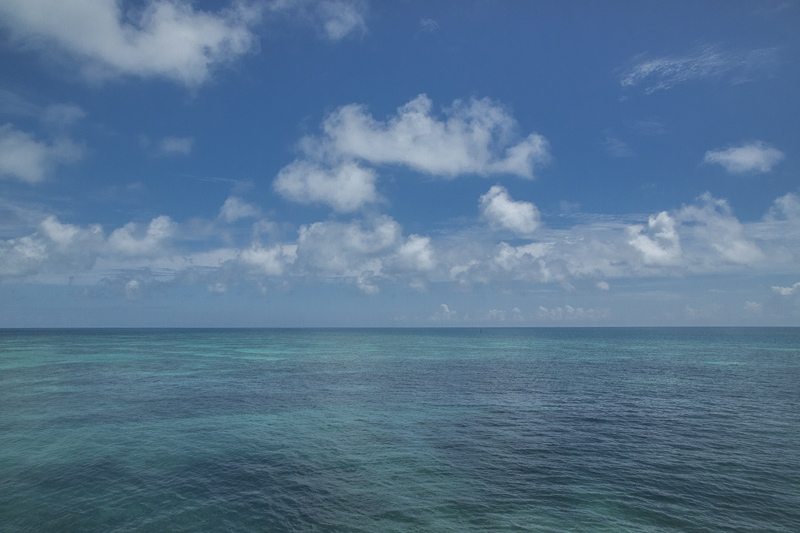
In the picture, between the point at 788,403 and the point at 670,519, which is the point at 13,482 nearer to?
the point at 670,519

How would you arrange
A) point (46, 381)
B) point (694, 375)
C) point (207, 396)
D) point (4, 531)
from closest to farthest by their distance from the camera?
point (4, 531) < point (207, 396) < point (46, 381) < point (694, 375)

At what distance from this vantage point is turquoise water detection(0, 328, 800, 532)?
2459 cm

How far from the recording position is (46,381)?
69.9m

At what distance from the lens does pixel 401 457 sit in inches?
1316

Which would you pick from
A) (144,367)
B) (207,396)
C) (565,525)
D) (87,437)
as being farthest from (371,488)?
(144,367)

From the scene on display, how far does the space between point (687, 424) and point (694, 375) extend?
1684 inches

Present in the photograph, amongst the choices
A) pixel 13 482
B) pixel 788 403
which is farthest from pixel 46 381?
pixel 788 403

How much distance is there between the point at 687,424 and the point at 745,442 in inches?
236

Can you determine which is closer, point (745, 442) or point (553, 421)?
point (745, 442)

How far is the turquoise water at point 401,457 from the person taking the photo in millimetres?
24594

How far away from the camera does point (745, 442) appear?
36.7 meters

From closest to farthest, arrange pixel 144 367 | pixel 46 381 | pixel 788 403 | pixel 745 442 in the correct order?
pixel 745 442 < pixel 788 403 < pixel 46 381 < pixel 144 367

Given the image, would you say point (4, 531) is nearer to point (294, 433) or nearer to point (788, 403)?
point (294, 433)

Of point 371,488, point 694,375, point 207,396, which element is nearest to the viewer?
point 371,488
